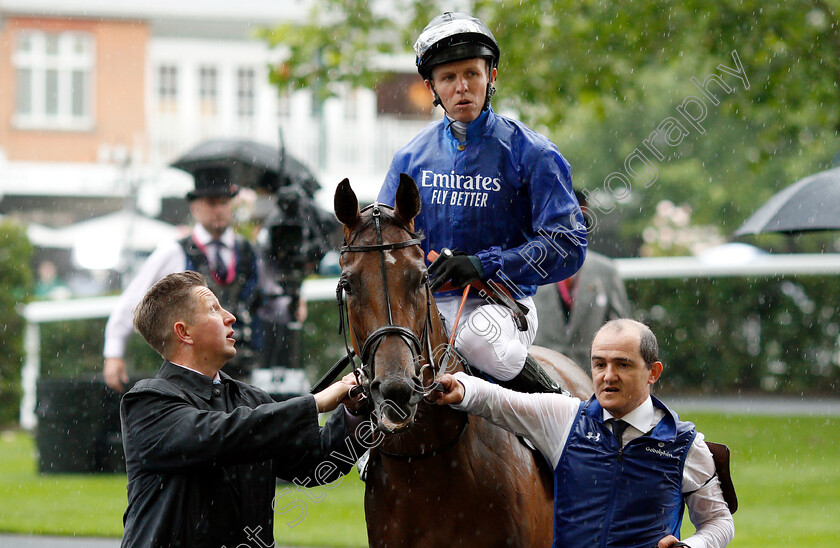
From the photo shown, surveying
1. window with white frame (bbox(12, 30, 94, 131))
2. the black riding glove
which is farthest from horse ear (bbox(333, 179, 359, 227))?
window with white frame (bbox(12, 30, 94, 131))

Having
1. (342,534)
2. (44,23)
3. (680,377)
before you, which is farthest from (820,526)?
(44,23)

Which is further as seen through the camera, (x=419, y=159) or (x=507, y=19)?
(x=507, y=19)

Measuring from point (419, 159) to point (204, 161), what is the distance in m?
5.41

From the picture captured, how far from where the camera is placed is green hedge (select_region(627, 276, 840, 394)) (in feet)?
50.9

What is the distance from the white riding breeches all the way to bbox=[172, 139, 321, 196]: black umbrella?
4.92 metres

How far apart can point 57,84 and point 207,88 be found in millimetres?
3811

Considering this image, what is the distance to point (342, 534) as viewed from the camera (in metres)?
7.44

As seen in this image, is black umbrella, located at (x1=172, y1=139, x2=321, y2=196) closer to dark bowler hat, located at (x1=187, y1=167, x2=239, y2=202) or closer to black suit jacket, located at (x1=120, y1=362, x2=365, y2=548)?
dark bowler hat, located at (x1=187, y1=167, x2=239, y2=202)

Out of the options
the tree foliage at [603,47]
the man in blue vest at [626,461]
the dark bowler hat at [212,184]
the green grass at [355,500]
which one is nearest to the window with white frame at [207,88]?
the tree foliage at [603,47]

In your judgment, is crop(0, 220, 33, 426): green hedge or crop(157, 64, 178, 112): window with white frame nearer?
crop(0, 220, 33, 426): green hedge

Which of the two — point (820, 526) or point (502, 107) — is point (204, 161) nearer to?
point (502, 107)

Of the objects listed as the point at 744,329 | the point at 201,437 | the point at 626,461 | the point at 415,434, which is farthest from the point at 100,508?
the point at 744,329

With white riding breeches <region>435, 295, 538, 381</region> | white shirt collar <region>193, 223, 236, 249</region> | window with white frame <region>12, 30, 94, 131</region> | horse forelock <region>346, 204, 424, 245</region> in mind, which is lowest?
white riding breeches <region>435, 295, 538, 381</region>

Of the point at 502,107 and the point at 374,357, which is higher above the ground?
the point at 502,107
